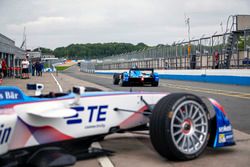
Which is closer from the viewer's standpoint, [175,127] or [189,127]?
[175,127]

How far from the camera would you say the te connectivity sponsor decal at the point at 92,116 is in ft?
14.6

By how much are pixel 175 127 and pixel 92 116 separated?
95 centimetres

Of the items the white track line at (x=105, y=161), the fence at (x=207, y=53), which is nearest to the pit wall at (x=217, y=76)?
the fence at (x=207, y=53)

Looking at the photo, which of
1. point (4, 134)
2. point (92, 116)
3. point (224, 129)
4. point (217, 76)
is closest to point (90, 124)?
point (92, 116)

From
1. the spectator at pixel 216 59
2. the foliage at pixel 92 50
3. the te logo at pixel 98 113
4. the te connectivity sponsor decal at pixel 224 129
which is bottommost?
the te connectivity sponsor decal at pixel 224 129

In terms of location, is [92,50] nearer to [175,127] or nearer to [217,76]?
[217,76]

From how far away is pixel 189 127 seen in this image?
482 centimetres

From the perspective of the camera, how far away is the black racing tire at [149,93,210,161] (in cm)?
446

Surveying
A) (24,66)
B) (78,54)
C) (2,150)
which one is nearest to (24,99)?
(2,150)

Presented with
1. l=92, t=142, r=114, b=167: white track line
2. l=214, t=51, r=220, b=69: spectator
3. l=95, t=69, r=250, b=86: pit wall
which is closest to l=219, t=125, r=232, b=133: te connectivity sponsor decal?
l=92, t=142, r=114, b=167: white track line

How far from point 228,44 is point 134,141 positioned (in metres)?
24.1

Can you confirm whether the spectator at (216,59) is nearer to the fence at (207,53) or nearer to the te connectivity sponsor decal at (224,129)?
the fence at (207,53)

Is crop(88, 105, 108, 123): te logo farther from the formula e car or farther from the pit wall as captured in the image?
the pit wall

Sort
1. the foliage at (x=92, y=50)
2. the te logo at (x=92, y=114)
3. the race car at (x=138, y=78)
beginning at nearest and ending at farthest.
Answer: the te logo at (x=92, y=114) < the race car at (x=138, y=78) < the foliage at (x=92, y=50)
